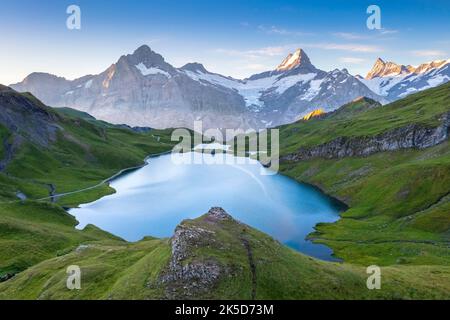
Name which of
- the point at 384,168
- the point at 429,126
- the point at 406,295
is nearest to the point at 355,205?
the point at 384,168

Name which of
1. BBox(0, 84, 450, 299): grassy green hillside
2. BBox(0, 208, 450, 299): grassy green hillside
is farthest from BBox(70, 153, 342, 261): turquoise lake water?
BBox(0, 208, 450, 299): grassy green hillside

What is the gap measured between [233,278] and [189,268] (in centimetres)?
528

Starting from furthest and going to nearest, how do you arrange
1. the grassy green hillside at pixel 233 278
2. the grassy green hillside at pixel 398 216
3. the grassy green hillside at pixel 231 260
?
1. the grassy green hillside at pixel 398 216
2. the grassy green hillside at pixel 231 260
3. the grassy green hillside at pixel 233 278

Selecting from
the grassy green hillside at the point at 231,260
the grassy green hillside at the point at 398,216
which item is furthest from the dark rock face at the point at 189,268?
the grassy green hillside at the point at 398,216

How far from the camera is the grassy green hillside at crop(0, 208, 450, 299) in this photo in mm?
49219

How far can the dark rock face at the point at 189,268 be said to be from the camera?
48469 mm

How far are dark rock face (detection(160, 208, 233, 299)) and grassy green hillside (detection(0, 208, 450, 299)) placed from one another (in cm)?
12

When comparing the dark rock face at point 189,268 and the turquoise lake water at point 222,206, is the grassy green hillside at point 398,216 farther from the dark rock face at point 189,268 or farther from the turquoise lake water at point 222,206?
the dark rock face at point 189,268

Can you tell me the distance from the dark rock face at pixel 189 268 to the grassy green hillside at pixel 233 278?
12cm

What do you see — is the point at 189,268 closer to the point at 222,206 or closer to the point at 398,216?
the point at 398,216

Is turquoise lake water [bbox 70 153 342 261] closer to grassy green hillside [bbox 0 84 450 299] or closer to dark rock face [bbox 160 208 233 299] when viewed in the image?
grassy green hillside [bbox 0 84 450 299]

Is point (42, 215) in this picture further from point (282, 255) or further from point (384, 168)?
point (384, 168)

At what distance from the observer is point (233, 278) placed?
50.2 metres

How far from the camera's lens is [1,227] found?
100938mm
